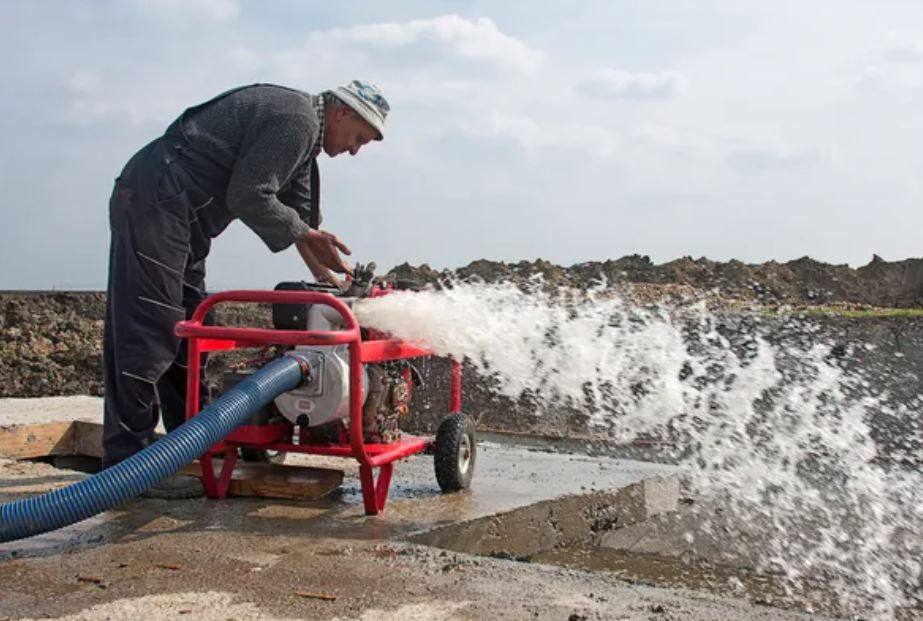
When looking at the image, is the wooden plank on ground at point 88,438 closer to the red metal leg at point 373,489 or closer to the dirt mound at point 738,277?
the red metal leg at point 373,489

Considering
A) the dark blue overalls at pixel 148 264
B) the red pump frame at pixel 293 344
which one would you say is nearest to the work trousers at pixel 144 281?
the dark blue overalls at pixel 148 264

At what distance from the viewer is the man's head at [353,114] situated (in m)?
4.26

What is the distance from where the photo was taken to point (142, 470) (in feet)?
10.8

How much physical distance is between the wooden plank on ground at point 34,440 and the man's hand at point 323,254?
2.18 metres

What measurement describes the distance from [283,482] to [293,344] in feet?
2.85

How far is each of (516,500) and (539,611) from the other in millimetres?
1719

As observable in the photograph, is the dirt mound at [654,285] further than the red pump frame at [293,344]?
Answer: Yes

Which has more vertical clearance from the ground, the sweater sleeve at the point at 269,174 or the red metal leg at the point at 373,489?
the sweater sleeve at the point at 269,174

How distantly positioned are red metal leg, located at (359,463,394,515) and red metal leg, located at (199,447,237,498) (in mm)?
597

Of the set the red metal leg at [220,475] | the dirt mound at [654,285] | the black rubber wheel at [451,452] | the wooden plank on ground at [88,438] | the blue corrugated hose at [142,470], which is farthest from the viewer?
the dirt mound at [654,285]

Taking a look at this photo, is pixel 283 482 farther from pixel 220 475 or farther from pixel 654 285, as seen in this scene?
pixel 654 285

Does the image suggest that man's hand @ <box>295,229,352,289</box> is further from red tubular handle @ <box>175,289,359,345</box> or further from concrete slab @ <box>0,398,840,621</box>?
concrete slab @ <box>0,398,840,621</box>

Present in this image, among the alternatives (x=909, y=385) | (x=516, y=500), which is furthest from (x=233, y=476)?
(x=909, y=385)

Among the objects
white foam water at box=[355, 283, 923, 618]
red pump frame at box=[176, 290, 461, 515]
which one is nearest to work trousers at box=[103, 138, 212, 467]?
red pump frame at box=[176, 290, 461, 515]
